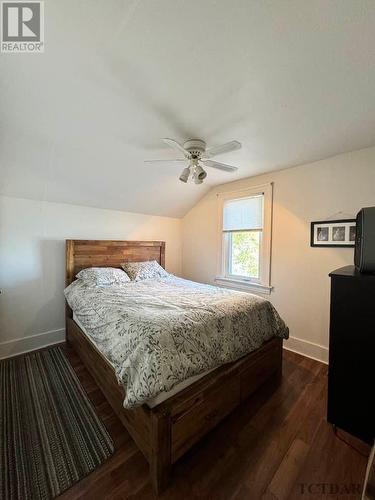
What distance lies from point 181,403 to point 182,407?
3 cm

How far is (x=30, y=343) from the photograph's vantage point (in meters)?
2.68

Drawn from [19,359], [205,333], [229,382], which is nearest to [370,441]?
[229,382]

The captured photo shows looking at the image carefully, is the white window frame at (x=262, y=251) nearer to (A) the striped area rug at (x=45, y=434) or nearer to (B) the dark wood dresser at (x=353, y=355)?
(B) the dark wood dresser at (x=353, y=355)

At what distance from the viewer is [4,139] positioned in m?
1.95

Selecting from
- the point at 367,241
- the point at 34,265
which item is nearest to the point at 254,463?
the point at 367,241

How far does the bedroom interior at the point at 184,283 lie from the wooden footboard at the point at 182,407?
0.04ft

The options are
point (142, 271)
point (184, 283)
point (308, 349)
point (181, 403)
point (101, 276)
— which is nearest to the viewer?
point (181, 403)

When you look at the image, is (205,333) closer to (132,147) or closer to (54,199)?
(132,147)

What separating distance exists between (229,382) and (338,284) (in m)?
1.11

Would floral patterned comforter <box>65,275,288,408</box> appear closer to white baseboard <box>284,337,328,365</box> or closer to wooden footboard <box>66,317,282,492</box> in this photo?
wooden footboard <box>66,317,282,492</box>

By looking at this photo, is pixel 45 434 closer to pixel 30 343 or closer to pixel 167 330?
pixel 167 330

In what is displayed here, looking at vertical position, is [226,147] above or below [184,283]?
above

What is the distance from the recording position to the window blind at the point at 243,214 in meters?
3.20

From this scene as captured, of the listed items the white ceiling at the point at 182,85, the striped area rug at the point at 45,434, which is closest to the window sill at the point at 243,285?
the white ceiling at the point at 182,85
